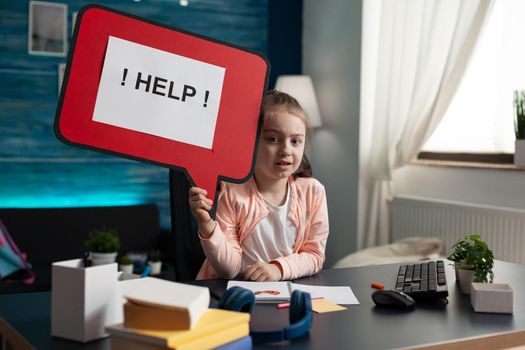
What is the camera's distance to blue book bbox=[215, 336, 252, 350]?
897 mm

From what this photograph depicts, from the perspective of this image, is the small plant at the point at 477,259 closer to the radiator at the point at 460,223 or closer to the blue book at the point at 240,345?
the blue book at the point at 240,345

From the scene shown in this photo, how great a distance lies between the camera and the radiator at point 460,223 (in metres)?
3.03

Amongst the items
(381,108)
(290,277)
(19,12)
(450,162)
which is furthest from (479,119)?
(19,12)

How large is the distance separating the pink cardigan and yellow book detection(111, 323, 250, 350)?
0.55 metres

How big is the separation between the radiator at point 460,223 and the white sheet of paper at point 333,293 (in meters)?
1.91

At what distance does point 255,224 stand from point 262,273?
0.76 feet

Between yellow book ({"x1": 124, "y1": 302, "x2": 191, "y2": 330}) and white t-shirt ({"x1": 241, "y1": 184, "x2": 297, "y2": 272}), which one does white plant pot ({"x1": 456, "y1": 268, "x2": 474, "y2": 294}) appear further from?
yellow book ({"x1": 124, "y1": 302, "x2": 191, "y2": 330})

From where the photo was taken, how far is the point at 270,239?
5.57 ft

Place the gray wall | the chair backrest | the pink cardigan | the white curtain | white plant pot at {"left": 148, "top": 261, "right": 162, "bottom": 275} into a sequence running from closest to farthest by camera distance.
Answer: the pink cardigan, the chair backrest, the white curtain, white plant pot at {"left": 148, "top": 261, "right": 162, "bottom": 275}, the gray wall

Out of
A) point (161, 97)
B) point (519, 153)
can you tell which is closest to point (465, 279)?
point (161, 97)

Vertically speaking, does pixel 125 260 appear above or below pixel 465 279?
below

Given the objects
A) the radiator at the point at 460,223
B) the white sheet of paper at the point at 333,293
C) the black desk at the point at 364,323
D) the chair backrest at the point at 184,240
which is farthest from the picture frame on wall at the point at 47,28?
the white sheet of paper at the point at 333,293

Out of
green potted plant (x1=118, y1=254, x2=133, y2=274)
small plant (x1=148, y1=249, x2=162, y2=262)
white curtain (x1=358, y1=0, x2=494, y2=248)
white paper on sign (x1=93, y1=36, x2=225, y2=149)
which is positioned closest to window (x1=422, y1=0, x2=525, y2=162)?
white curtain (x1=358, y1=0, x2=494, y2=248)

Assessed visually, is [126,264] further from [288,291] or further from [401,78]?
[288,291]
